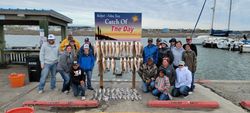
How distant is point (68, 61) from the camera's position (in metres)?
6.48

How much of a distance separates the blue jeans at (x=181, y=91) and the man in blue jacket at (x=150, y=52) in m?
1.11

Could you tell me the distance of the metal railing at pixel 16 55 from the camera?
11047mm

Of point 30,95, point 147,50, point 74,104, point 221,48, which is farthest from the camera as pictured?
point 221,48

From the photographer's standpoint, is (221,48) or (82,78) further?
(221,48)

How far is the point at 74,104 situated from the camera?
5.62 meters

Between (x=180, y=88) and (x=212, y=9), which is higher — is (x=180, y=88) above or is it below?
below

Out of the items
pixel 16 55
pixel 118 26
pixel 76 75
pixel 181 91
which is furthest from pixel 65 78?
pixel 16 55

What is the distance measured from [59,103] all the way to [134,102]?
1934 mm

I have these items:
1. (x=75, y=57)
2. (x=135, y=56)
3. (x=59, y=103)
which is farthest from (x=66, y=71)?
(x=135, y=56)

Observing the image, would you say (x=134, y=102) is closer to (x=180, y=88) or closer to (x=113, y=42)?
(x=180, y=88)

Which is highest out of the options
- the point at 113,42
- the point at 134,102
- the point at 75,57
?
the point at 113,42

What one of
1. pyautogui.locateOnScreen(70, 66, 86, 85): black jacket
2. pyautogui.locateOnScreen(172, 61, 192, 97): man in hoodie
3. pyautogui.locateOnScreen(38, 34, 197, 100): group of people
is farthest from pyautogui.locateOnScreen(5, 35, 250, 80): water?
pyautogui.locateOnScreen(172, 61, 192, 97): man in hoodie

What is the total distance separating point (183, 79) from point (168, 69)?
51cm

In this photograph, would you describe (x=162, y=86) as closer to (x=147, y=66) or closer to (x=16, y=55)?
(x=147, y=66)
